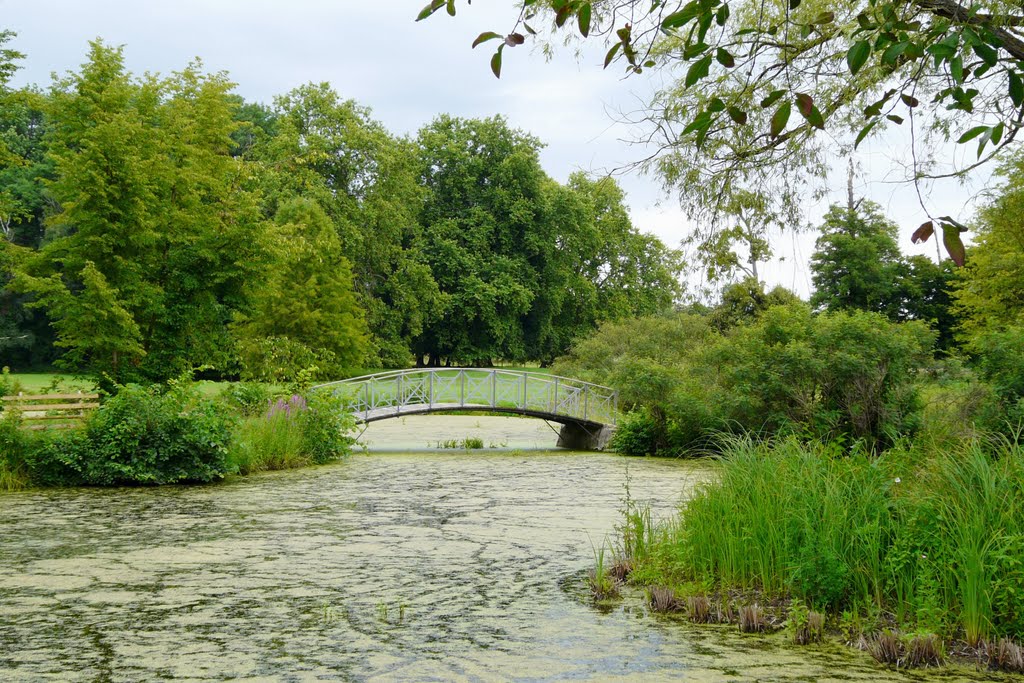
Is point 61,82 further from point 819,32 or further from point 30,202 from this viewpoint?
point 30,202

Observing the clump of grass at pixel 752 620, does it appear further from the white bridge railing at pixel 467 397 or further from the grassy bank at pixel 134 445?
the white bridge railing at pixel 467 397

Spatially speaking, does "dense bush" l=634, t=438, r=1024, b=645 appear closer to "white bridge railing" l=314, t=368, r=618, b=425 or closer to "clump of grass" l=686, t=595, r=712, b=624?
"clump of grass" l=686, t=595, r=712, b=624

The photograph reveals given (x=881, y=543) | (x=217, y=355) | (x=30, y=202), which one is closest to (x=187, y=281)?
(x=217, y=355)

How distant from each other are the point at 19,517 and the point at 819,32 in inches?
329

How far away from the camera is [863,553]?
577 cm

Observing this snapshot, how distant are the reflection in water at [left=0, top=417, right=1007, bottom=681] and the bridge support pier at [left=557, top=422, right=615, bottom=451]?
8694 mm

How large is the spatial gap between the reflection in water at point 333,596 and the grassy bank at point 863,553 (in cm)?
30

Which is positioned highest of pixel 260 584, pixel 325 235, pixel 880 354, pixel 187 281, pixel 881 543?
pixel 325 235

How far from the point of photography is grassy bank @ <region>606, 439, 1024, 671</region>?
5102 millimetres

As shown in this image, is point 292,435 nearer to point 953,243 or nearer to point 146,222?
point 146,222

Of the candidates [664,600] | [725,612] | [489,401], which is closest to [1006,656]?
[725,612]

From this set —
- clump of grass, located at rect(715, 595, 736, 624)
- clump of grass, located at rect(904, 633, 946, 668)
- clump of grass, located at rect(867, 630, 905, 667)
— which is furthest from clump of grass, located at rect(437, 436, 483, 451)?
clump of grass, located at rect(904, 633, 946, 668)

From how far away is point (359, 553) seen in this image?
8.08m

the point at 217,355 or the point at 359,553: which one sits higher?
the point at 217,355
